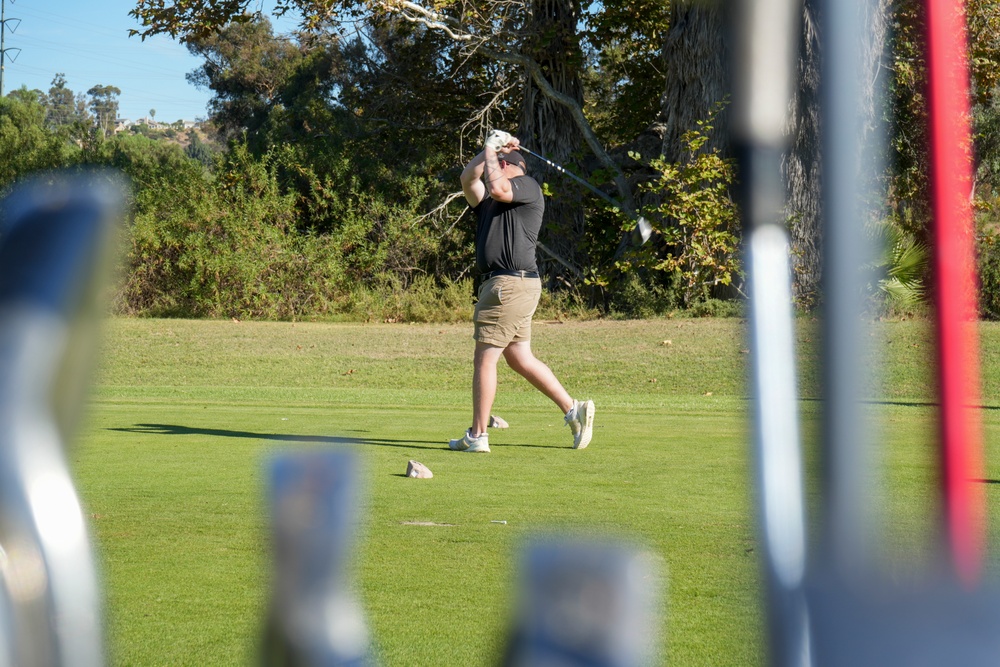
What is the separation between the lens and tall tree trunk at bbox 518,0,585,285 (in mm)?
21750

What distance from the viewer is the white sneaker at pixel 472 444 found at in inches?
248

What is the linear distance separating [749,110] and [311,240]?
24139 millimetres

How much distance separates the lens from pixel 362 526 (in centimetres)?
380

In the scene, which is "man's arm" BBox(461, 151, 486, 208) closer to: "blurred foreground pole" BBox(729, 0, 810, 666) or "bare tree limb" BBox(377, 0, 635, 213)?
"blurred foreground pole" BBox(729, 0, 810, 666)

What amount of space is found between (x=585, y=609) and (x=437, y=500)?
4.27 meters

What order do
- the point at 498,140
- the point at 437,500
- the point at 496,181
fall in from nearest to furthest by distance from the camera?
1. the point at 437,500
2. the point at 496,181
3. the point at 498,140

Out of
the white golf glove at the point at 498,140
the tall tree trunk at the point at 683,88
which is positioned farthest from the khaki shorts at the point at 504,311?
the tall tree trunk at the point at 683,88

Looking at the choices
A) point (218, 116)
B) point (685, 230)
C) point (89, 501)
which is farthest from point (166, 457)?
point (218, 116)

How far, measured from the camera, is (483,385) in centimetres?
676

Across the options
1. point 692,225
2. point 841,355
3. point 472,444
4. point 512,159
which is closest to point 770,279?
point 841,355

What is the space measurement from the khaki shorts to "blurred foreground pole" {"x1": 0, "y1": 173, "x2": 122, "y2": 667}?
6.64m

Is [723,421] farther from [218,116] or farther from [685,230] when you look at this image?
[218,116]

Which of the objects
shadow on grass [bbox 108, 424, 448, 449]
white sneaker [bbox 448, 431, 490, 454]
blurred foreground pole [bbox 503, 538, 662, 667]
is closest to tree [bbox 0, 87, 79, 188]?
shadow on grass [bbox 108, 424, 448, 449]

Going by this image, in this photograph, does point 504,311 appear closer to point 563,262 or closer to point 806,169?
point 806,169
